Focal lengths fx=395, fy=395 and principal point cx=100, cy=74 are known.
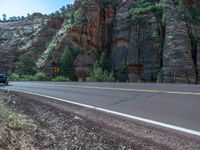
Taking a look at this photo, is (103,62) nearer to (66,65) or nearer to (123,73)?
(123,73)

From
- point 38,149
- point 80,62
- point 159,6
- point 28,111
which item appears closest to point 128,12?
point 159,6

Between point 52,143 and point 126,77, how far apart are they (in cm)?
5779

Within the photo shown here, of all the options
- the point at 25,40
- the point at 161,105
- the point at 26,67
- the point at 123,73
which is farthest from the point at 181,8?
the point at 161,105

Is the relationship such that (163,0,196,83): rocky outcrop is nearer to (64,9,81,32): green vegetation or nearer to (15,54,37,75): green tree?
(64,9,81,32): green vegetation

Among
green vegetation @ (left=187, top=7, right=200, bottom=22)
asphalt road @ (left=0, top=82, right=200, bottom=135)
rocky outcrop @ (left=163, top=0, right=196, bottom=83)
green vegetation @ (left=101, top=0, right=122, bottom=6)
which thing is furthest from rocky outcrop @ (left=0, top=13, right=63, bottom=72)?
asphalt road @ (left=0, top=82, right=200, bottom=135)

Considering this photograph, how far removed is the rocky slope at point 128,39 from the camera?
6072 centimetres

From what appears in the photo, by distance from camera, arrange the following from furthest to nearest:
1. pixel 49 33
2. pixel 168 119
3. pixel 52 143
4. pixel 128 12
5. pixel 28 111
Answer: pixel 49 33
pixel 128 12
pixel 28 111
pixel 168 119
pixel 52 143

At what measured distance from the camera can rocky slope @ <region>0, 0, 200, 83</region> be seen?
60719 mm

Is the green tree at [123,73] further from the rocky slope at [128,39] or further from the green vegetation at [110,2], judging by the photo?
the green vegetation at [110,2]

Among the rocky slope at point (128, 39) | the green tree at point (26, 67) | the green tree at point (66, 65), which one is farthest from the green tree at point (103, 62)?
the green tree at point (26, 67)

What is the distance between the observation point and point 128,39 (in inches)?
2820

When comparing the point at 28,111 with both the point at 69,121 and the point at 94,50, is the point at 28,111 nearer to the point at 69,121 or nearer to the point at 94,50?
the point at 69,121

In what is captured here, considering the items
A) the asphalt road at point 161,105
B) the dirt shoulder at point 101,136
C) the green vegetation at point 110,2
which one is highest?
the green vegetation at point 110,2

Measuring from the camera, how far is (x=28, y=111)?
11391 millimetres
